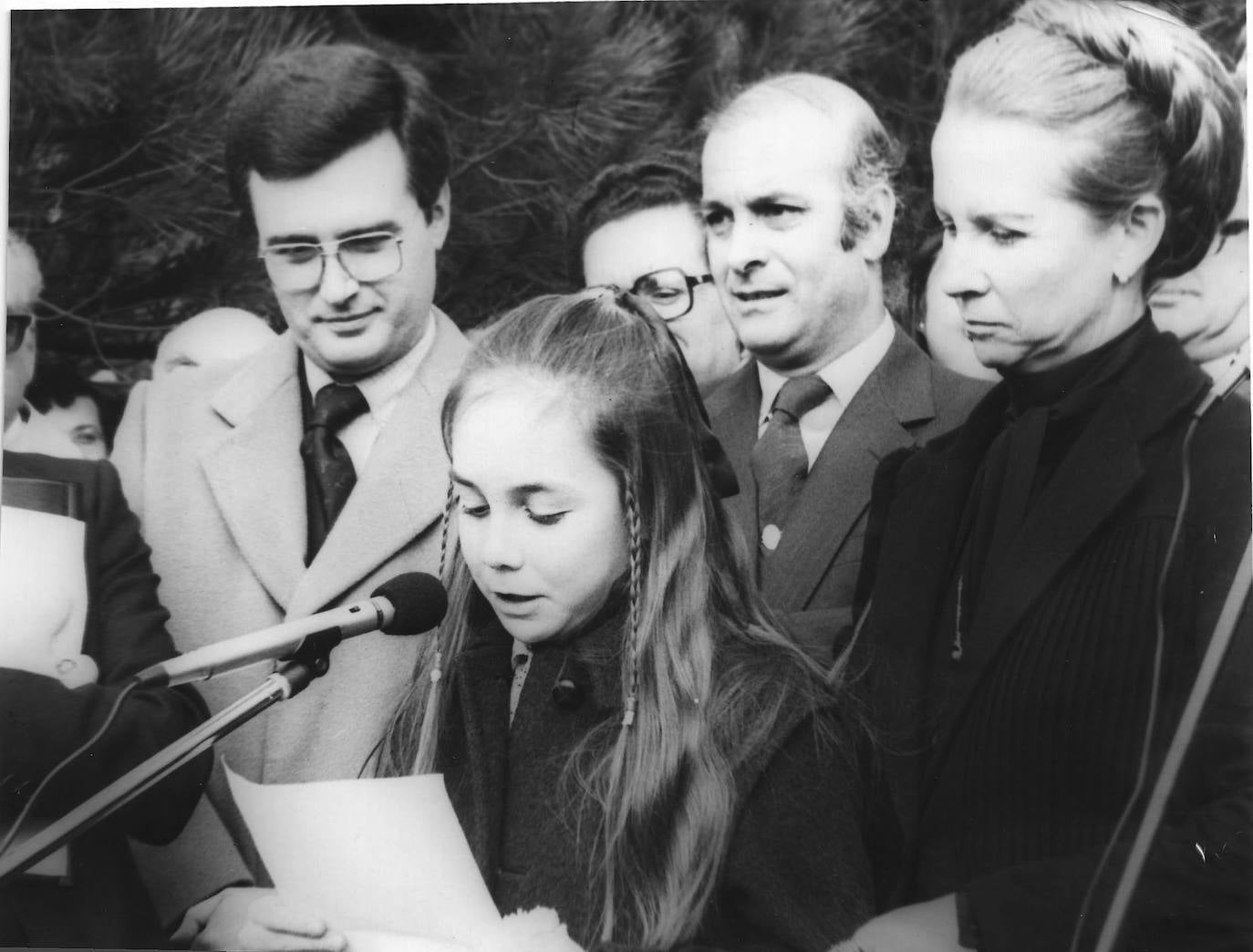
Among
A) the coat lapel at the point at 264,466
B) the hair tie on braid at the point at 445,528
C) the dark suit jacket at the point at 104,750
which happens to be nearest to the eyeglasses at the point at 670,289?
the hair tie on braid at the point at 445,528

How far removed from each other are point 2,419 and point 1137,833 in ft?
10.7

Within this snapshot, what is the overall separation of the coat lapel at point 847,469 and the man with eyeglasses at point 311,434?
36.7 inches

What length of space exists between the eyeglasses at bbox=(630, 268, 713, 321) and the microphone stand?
1.21 m

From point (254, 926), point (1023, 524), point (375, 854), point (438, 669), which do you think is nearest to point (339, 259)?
point (438, 669)

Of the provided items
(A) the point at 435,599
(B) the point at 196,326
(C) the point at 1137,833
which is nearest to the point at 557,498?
(A) the point at 435,599

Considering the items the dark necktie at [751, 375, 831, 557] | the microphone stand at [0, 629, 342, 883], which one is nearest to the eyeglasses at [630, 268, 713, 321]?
the dark necktie at [751, 375, 831, 557]

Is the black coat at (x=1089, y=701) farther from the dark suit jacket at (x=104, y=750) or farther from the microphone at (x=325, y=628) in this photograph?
the dark suit jacket at (x=104, y=750)

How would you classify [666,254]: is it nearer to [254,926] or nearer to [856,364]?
[856,364]

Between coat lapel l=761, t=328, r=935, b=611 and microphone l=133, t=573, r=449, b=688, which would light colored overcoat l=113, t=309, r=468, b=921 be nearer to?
microphone l=133, t=573, r=449, b=688

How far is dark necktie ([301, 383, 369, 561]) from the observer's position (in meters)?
3.96

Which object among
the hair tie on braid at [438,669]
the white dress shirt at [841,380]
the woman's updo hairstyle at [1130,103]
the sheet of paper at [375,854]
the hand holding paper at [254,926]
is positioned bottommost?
the hand holding paper at [254,926]

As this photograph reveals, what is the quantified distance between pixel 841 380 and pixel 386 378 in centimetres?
125

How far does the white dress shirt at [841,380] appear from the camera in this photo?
12.4ft

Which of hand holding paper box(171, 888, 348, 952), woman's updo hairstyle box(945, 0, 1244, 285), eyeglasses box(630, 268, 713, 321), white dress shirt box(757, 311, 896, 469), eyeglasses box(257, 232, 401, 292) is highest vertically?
woman's updo hairstyle box(945, 0, 1244, 285)
